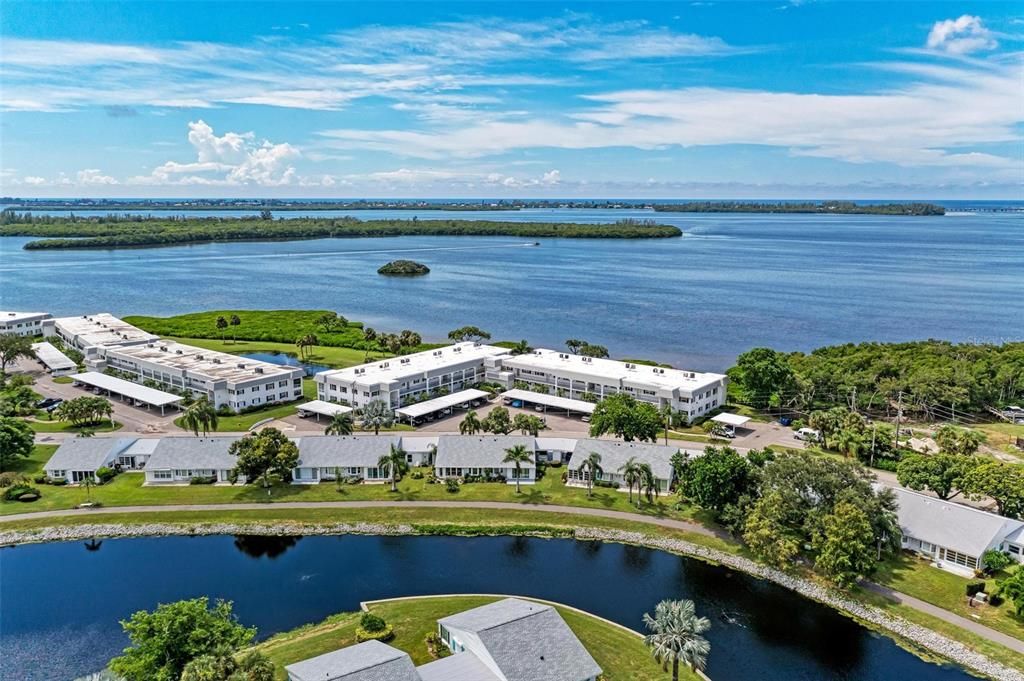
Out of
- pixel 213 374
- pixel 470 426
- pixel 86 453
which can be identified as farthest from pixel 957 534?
pixel 213 374

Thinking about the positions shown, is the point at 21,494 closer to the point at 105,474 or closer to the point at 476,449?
the point at 105,474

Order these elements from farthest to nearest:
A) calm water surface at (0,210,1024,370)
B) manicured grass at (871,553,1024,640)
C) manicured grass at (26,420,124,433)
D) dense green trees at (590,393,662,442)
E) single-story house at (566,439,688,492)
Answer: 1. calm water surface at (0,210,1024,370)
2. manicured grass at (26,420,124,433)
3. dense green trees at (590,393,662,442)
4. single-story house at (566,439,688,492)
5. manicured grass at (871,553,1024,640)

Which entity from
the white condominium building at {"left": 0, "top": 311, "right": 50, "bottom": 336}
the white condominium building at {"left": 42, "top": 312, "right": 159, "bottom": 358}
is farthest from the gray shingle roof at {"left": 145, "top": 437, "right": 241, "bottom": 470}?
the white condominium building at {"left": 0, "top": 311, "right": 50, "bottom": 336}

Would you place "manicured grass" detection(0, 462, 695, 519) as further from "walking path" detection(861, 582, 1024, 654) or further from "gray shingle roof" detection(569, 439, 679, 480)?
"walking path" detection(861, 582, 1024, 654)

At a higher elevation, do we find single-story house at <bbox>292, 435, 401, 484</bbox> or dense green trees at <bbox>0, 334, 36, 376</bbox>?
dense green trees at <bbox>0, 334, 36, 376</bbox>

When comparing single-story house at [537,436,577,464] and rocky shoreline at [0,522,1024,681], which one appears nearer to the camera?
rocky shoreline at [0,522,1024,681]

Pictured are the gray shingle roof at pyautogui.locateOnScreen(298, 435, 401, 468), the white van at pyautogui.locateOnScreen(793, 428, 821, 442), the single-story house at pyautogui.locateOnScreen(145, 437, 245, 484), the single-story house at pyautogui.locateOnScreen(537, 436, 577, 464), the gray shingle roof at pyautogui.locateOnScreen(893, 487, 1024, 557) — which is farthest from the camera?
the white van at pyautogui.locateOnScreen(793, 428, 821, 442)

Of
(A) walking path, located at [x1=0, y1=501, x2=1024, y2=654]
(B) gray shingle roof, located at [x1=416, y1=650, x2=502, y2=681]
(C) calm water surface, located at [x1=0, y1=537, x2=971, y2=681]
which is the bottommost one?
(C) calm water surface, located at [x1=0, y1=537, x2=971, y2=681]
